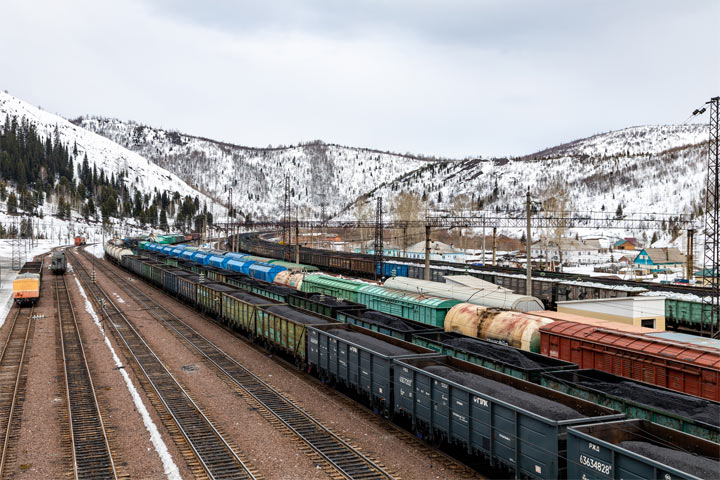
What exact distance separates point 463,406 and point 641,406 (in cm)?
427

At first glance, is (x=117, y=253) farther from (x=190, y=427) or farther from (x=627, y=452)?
(x=627, y=452)

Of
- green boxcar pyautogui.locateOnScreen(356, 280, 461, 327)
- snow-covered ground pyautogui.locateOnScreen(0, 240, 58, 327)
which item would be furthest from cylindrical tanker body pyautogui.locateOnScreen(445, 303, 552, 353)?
snow-covered ground pyautogui.locateOnScreen(0, 240, 58, 327)

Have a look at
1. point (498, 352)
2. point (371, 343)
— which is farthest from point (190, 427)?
point (498, 352)

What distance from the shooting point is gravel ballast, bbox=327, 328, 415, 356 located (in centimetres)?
1797

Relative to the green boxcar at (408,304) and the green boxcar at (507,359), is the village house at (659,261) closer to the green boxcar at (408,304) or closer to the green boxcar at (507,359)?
the green boxcar at (408,304)

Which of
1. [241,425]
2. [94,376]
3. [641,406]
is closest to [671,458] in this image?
[641,406]

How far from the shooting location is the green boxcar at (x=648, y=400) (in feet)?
38.2

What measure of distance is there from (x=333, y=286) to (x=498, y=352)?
71.3 ft

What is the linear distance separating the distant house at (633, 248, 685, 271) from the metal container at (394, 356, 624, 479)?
78124mm

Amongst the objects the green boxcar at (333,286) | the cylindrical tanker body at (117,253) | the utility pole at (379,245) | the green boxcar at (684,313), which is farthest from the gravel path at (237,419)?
the cylindrical tanker body at (117,253)

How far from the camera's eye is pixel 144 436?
1614 centimetres

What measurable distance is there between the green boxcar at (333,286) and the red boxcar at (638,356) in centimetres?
1742

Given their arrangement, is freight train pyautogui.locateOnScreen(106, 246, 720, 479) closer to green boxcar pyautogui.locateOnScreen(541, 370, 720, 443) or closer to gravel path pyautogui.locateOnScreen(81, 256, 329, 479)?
green boxcar pyautogui.locateOnScreen(541, 370, 720, 443)

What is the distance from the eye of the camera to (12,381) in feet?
72.2
